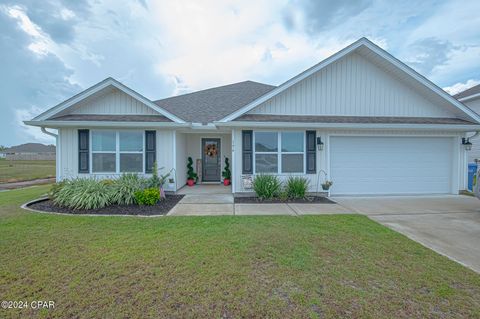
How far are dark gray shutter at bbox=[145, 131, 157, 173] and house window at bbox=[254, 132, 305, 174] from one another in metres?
3.90

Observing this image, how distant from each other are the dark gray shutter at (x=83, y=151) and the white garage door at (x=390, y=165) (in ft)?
30.5

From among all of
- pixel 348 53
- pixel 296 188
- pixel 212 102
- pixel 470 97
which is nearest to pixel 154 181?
pixel 296 188

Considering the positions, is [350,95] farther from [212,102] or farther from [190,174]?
[190,174]

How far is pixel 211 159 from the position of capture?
457 inches

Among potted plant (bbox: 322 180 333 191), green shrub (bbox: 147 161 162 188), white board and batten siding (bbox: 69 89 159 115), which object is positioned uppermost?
white board and batten siding (bbox: 69 89 159 115)

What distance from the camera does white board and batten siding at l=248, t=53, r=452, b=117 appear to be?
27.9ft

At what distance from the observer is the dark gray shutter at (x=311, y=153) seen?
27.4 feet

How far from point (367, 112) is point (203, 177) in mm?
8002

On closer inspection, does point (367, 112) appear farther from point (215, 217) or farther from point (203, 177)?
point (203, 177)

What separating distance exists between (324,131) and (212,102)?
657 cm

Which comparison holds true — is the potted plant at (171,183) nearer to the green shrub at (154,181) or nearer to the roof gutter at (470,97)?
the green shrub at (154,181)

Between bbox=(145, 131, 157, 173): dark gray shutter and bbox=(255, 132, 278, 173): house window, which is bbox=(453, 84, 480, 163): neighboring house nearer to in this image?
bbox=(255, 132, 278, 173): house window

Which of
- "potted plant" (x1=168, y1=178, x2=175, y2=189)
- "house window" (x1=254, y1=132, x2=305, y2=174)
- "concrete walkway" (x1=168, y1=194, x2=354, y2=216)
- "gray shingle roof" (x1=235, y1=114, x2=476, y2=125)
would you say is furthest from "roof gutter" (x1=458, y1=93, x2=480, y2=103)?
"potted plant" (x1=168, y1=178, x2=175, y2=189)

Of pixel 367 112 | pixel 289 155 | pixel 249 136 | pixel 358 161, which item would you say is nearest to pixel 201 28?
pixel 249 136
